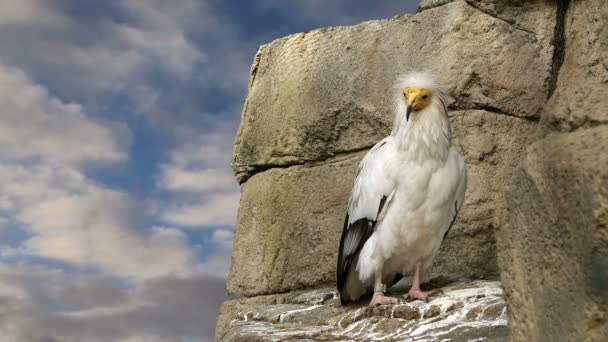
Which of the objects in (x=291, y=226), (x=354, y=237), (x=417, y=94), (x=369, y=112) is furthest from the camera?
(x=291, y=226)

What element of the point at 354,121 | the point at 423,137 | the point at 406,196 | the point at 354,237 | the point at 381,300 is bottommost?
the point at 381,300

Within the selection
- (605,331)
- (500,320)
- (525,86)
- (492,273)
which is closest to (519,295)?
(605,331)

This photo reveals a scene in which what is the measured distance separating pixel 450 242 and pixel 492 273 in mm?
392

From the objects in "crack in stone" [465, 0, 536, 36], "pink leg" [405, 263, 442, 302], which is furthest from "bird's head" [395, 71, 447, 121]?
"crack in stone" [465, 0, 536, 36]

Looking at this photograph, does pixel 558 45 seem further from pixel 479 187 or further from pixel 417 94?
pixel 417 94

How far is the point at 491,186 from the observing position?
22.0ft

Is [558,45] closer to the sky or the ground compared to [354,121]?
closer to the sky

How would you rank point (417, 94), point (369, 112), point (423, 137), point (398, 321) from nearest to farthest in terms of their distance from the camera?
point (398, 321), point (423, 137), point (417, 94), point (369, 112)

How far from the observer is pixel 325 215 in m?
7.13

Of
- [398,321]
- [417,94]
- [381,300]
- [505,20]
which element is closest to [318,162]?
[417,94]

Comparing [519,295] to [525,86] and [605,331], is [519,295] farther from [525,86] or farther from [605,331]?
[525,86]

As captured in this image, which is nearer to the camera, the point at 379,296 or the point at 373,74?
the point at 379,296

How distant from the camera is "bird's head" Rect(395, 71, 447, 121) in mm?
5715

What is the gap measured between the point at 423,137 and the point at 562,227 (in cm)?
315
